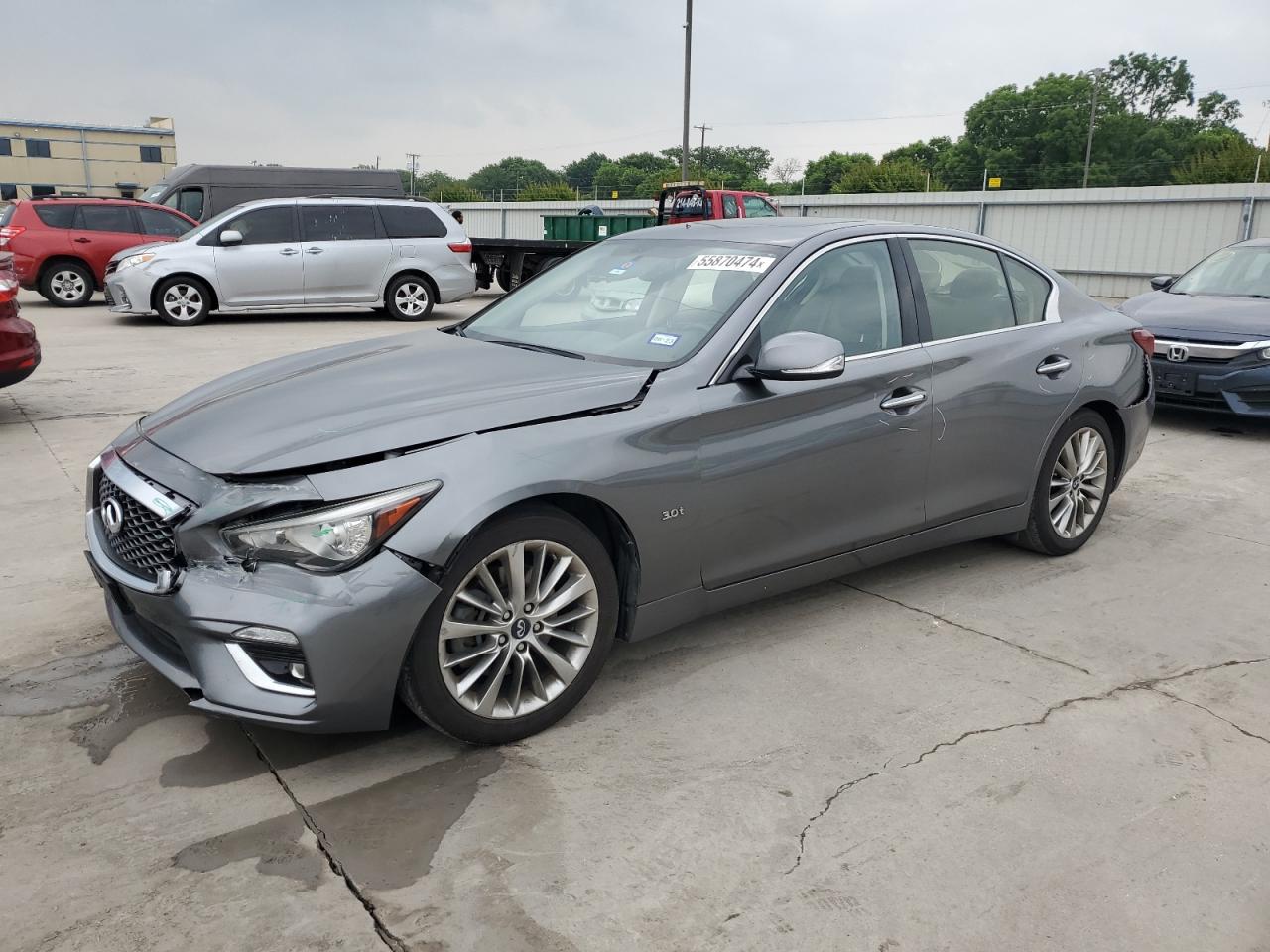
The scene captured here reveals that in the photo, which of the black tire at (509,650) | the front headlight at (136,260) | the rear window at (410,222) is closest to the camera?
the black tire at (509,650)

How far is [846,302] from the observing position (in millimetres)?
4230

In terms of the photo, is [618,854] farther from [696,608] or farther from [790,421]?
[790,421]

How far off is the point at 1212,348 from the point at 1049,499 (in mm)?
3942

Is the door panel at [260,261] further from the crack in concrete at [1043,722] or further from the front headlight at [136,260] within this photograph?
the crack in concrete at [1043,722]

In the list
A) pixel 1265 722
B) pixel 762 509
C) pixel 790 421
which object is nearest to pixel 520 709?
pixel 762 509

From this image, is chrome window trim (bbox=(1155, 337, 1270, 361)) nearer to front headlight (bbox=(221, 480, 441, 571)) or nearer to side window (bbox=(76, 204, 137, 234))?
front headlight (bbox=(221, 480, 441, 571))

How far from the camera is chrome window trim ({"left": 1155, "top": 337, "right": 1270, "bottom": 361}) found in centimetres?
788

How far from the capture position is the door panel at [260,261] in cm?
1402

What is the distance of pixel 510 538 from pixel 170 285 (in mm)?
12444

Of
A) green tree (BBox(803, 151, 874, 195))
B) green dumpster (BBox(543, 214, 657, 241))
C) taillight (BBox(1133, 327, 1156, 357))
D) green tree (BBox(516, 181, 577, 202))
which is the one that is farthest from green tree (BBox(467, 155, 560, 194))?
taillight (BBox(1133, 327, 1156, 357))

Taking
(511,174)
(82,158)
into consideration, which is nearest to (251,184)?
(82,158)

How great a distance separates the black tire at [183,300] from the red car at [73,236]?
2493 millimetres

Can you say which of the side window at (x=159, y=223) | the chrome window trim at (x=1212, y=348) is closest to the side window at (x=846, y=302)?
the chrome window trim at (x=1212, y=348)

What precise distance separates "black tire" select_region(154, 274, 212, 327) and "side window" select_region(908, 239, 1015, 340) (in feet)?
38.9
